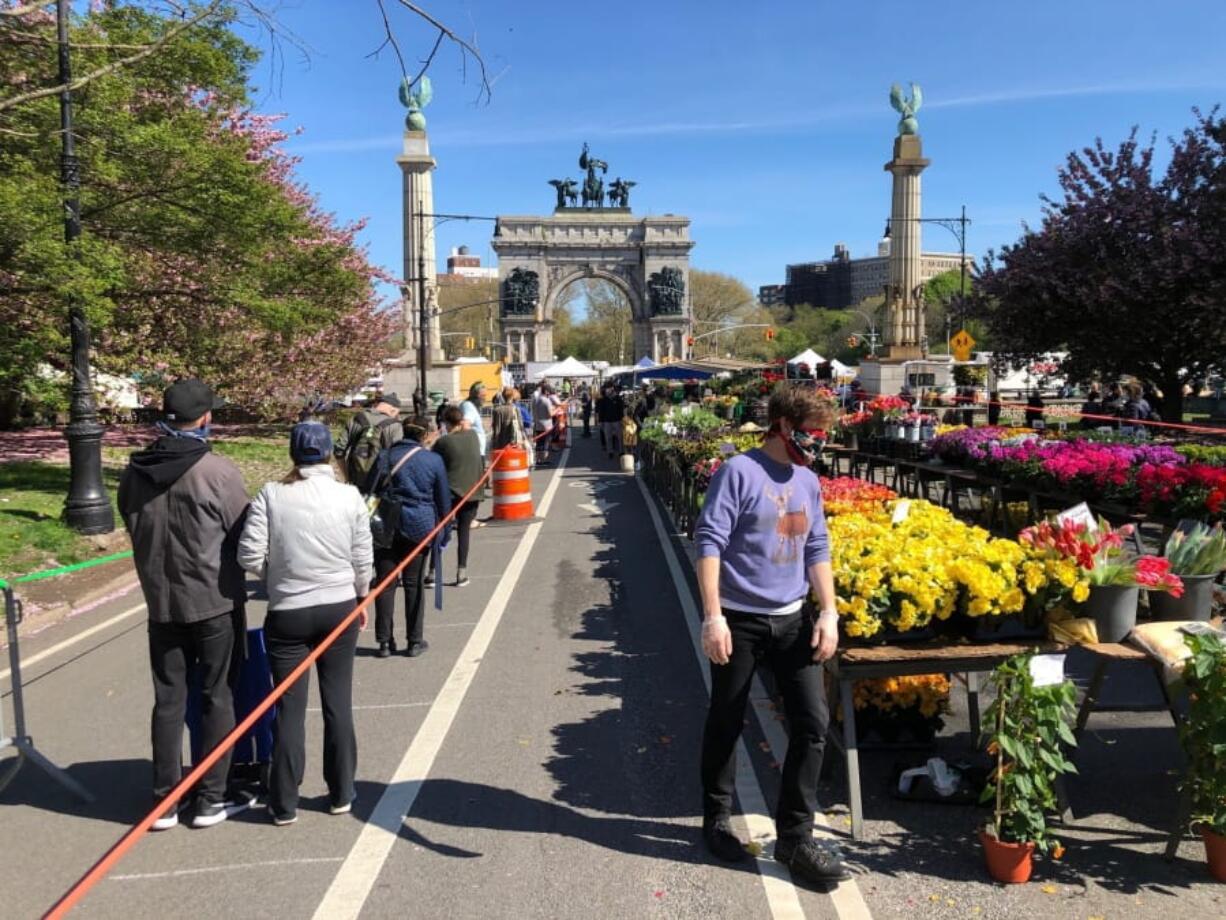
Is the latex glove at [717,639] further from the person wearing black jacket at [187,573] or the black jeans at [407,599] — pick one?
the black jeans at [407,599]

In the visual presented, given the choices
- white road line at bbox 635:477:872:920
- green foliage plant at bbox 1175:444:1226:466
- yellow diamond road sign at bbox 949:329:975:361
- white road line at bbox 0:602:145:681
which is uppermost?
yellow diamond road sign at bbox 949:329:975:361

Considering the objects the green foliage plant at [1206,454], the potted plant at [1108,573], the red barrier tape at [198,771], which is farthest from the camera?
the green foliage plant at [1206,454]

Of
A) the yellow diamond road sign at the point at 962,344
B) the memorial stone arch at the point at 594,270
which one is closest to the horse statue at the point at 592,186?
the memorial stone arch at the point at 594,270

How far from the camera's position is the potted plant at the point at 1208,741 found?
353 cm

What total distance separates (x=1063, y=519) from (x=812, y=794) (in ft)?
6.34

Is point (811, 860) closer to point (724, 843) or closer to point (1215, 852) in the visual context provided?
point (724, 843)

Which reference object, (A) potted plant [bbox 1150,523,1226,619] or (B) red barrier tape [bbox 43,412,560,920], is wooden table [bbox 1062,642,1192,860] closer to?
(A) potted plant [bbox 1150,523,1226,619]

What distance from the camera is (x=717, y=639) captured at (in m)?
3.64

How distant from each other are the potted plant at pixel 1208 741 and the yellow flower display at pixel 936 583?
0.68 metres

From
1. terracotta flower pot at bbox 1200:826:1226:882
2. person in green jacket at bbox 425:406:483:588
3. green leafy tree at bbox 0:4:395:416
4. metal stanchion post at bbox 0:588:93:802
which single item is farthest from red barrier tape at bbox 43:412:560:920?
green leafy tree at bbox 0:4:395:416

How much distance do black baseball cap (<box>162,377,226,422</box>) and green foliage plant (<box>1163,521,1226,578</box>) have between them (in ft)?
15.5

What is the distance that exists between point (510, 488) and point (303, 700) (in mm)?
9697

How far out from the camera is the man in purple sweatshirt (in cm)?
377

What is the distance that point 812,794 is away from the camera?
3.82 metres
